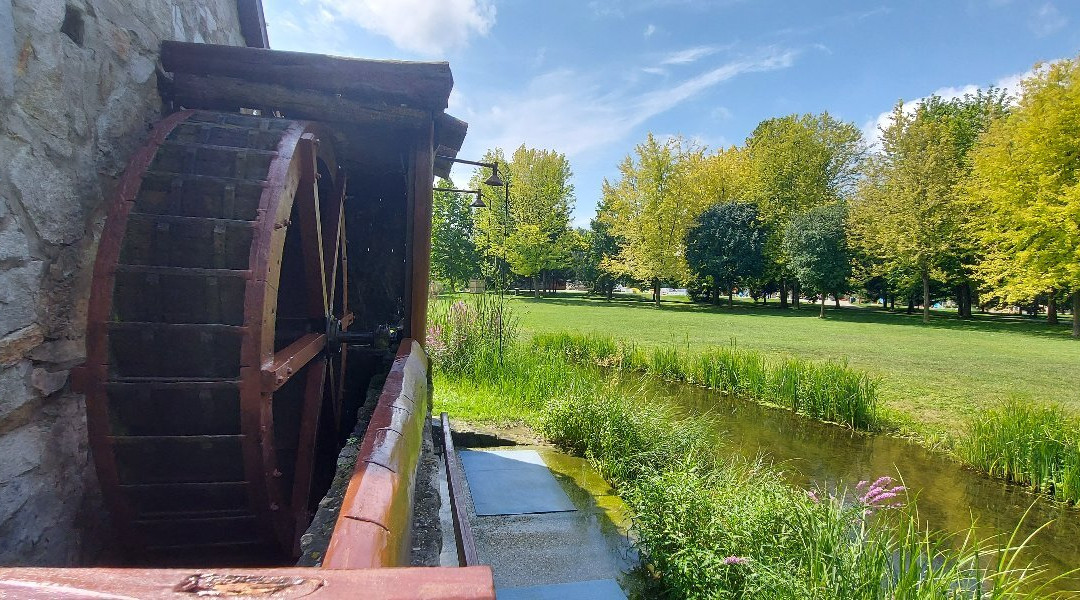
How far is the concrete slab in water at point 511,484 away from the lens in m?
4.18

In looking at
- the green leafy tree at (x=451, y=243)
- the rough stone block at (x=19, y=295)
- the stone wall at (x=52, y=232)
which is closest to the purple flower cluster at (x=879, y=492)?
the stone wall at (x=52, y=232)

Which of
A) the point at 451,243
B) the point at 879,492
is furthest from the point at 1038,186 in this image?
the point at 451,243

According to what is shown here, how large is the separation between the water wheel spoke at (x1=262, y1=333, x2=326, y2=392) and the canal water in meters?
3.77

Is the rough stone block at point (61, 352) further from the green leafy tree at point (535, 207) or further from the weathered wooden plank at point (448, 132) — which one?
the green leafy tree at point (535, 207)

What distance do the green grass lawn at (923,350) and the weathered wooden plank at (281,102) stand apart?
21.9ft

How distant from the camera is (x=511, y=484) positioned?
4.59 m

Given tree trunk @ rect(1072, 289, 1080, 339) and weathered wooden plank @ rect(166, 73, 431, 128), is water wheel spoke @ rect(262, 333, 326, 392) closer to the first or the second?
weathered wooden plank @ rect(166, 73, 431, 128)

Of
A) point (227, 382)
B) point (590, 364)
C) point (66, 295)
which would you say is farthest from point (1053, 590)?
point (590, 364)

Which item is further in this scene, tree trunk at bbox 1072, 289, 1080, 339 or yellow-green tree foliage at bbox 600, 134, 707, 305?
yellow-green tree foliage at bbox 600, 134, 707, 305

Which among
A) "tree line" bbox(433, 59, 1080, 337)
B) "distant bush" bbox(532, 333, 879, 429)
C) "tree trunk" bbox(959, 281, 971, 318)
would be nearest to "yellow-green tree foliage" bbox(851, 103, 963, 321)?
"tree line" bbox(433, 59, 1080, 337)

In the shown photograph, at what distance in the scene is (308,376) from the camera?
9.14 ft

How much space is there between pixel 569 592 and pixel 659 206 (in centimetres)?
2405

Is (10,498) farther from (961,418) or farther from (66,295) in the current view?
(961,418)

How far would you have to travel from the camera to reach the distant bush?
22.0 feet
